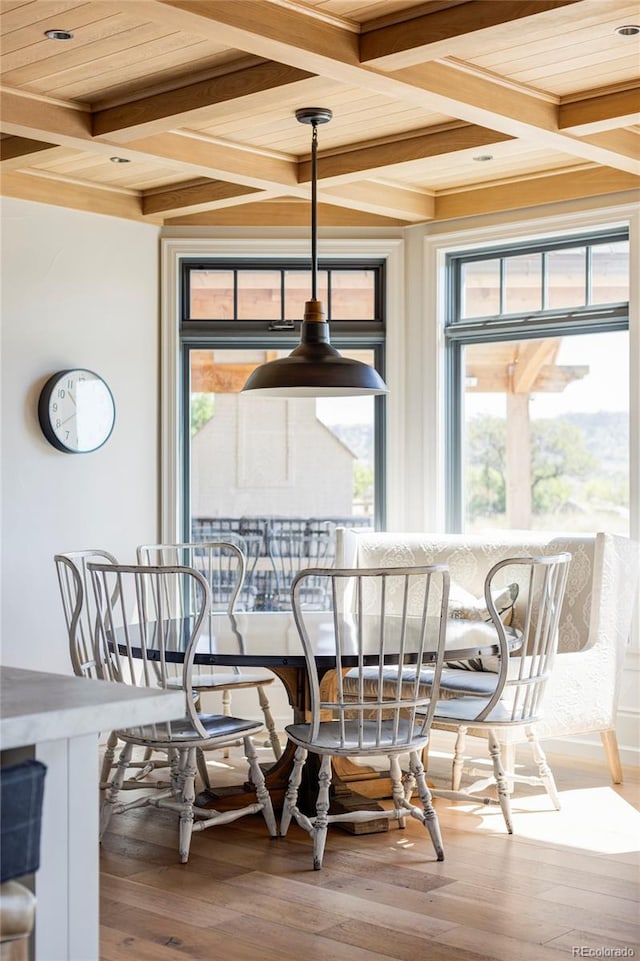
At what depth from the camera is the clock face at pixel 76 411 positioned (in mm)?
5281

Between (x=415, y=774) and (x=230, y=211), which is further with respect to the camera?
(x=230, y=211)

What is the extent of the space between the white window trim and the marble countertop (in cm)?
416

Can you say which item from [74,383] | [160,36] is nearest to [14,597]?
[74,383]

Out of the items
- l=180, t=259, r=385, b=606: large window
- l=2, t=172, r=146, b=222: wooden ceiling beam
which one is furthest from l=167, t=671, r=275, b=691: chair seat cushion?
l=2, t=172, r=146, b=222: wooden ceiling beam

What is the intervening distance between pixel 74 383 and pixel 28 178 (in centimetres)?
100

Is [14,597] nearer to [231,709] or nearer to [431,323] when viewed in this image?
[231,709]

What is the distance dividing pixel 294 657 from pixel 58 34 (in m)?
2.16

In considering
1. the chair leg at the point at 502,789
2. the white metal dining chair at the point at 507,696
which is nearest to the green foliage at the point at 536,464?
the white metal dining chair at the point at 507,696

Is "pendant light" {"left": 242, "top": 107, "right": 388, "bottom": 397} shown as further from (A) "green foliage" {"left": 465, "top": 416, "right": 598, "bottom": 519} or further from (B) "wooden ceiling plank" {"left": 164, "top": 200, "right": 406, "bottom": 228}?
(B) "wooden ceiling plank" {"left": 164, "top": 200, "right": 406, "bottom": 228}

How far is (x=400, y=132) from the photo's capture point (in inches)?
187

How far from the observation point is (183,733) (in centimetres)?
365

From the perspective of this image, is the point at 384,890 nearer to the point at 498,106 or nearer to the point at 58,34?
the point at 498,106

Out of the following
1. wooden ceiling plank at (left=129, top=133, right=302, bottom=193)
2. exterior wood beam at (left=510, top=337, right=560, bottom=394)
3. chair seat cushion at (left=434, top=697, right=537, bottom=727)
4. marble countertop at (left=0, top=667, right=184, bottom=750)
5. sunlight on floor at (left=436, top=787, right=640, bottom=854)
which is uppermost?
wooden ceiling plank at (left=129, top=133, right=302, bottom=193)

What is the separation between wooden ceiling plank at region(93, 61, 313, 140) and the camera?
3.79m
